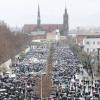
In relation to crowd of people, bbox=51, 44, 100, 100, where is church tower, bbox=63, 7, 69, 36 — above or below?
above

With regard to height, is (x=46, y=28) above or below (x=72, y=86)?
above

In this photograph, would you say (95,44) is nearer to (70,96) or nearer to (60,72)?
(60,72)

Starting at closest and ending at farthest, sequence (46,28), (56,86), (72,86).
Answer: (56,86)
(72,86)
(46,28)

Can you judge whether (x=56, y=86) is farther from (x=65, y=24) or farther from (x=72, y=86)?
(x=65, y=24)

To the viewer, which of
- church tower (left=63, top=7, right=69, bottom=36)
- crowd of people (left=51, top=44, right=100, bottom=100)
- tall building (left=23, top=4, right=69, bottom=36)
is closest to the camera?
crowd of people (left=51, top=44, right=100, bottom=100)

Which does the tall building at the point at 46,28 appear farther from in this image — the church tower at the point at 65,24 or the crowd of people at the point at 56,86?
the crowd of people at the point at 56,86

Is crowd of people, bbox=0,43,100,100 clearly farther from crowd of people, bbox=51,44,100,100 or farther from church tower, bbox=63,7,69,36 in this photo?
church tower, bbox=63,7,69,36

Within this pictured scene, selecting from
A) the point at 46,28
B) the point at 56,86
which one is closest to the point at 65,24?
the point at 46,28

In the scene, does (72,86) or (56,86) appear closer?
(56,86)

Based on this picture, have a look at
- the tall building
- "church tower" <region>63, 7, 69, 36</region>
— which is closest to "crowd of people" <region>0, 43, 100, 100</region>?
"church tower" <region>63, 7, 69, 36</region>

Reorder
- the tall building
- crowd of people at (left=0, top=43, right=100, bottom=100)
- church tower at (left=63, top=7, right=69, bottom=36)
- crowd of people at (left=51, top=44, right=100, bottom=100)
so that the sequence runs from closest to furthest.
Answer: crowd of people at (left=0, top=43, right=100, bottom=100)
crowd of people at (left=51, top=44, right=100, bottom=100)
church tower at (left=63, top=7, right=69, bottom=36)
the tall building

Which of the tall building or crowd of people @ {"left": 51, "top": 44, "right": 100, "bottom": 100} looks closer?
crowd of people @ {"left": 51, "top": 44, "right": 100, "bottom": 100}
